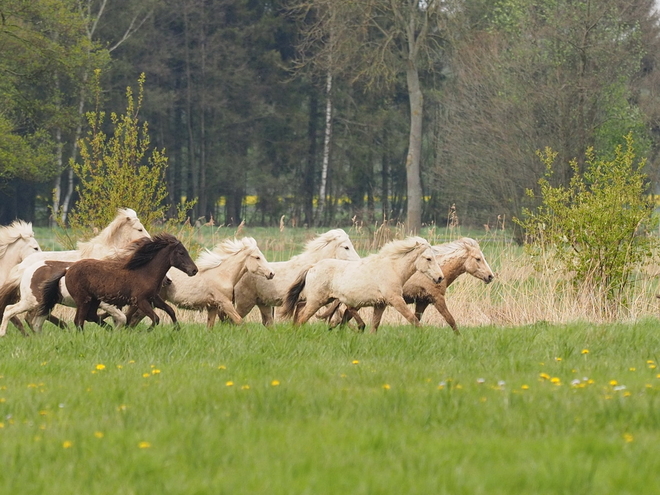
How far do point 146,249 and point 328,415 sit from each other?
5954 mm

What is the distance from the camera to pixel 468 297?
1781 centimetres

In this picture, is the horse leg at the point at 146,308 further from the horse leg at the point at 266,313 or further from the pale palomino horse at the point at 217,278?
the horse leg at the point at 266,313

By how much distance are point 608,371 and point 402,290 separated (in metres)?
4.43

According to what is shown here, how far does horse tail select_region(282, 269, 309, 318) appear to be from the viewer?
515 inches

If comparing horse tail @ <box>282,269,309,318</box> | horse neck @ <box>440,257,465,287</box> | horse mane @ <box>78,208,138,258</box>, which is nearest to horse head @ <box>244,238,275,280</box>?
horse tail @ <box>282,269,309,318</box>

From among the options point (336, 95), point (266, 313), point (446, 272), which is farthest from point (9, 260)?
point (336, 95)

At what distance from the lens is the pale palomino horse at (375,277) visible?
1218 cm

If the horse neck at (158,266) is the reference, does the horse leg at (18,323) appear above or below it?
below

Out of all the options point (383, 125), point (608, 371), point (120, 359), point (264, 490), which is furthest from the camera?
point (383, 125)

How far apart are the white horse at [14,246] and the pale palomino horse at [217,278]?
195cm

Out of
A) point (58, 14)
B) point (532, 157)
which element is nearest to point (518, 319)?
point (532, 157)

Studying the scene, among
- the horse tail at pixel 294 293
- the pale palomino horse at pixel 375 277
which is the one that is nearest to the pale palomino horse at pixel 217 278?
the horse tail at pixel 294 293

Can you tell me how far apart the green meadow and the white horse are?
11.9ft

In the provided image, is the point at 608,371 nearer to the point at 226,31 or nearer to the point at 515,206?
the point at 515,206
